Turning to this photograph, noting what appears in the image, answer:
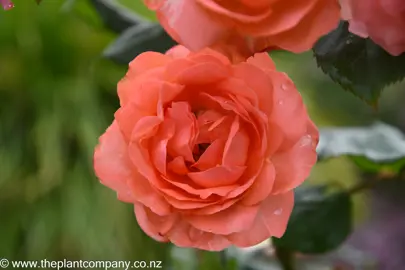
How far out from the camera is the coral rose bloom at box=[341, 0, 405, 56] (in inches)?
8.2

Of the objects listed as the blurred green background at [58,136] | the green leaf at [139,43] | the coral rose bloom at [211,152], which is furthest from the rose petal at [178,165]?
the blurred green background at [58,136]

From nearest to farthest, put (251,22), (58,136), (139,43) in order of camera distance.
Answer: (251,22) → (139,43) → (58,136)

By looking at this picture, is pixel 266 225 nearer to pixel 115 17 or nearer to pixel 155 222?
pixel 155 222

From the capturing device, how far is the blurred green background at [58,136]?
47 cm

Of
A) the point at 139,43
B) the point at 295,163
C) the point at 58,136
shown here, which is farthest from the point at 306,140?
the point at 58,136

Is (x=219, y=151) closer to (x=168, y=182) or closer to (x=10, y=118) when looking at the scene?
(x=168, y=182)

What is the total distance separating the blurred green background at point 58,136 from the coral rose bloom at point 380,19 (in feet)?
0.80

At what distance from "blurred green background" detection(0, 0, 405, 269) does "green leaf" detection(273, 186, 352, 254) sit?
11 centimetres

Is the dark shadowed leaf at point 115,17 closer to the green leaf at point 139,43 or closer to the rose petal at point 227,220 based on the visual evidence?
the green leaf at point 139,43

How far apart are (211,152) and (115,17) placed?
24cm

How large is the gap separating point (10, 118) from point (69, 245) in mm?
124

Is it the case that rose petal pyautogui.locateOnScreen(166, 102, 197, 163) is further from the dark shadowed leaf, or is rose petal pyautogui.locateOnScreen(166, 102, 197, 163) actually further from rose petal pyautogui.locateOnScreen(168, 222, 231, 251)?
→ the dark shadowed leaf

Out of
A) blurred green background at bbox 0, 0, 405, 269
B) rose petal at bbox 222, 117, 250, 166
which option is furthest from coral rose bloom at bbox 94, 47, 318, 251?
blurred green background at bbox 0, 0, 405, 269

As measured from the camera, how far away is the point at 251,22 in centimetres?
19
